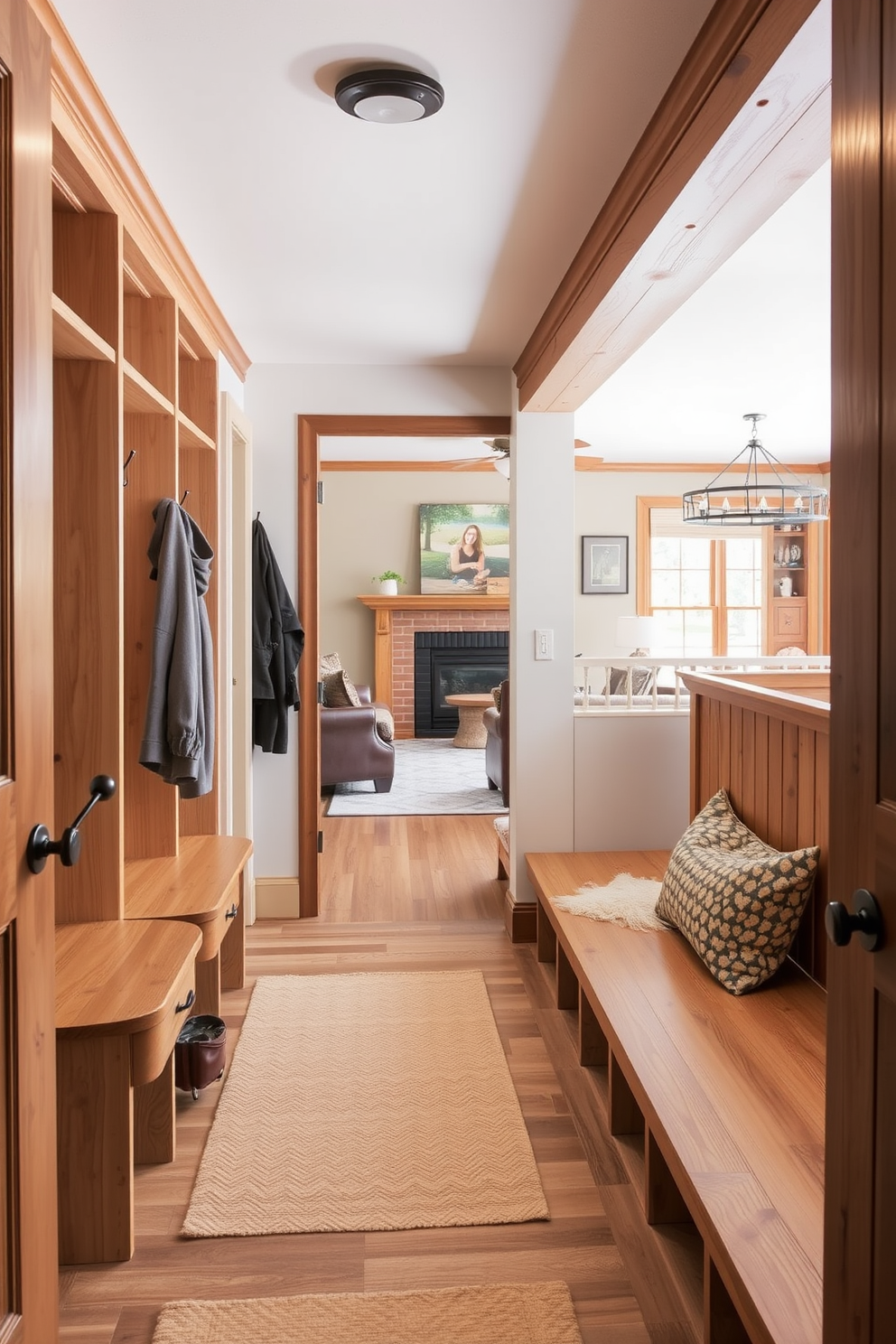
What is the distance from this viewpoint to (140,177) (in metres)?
2.29

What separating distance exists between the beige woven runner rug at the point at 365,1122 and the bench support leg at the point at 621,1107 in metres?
0.22

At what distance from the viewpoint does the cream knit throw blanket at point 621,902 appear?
289cm

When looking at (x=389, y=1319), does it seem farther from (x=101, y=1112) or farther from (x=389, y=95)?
(x=389, y=95)

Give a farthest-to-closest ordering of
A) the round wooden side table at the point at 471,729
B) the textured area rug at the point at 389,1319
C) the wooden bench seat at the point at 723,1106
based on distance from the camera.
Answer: the round wooden side table at the point at 471,729, the textured area rug at the point at 389,1319, the wooden bench seat at the point at 723,1106

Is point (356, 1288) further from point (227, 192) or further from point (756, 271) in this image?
point (756, 271)

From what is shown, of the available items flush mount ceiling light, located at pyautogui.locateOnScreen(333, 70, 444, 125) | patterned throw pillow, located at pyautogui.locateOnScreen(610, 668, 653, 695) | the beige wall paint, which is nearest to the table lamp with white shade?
patterned throw pillow, located at pyautogui.locateOnScreen(610, 668, 653, 695)

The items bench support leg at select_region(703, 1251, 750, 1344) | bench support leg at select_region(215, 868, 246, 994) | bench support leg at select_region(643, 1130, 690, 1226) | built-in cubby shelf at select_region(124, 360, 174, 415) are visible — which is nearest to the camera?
bench support leg at select_region(703, 1251, 750, 1344)

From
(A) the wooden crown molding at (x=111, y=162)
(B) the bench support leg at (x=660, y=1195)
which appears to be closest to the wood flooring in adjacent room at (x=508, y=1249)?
(B) the bench support leg at (x=660, y=1195)

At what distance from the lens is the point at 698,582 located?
8.62 meters

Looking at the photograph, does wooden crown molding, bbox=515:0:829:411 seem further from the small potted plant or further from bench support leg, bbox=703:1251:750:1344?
the small potted plant

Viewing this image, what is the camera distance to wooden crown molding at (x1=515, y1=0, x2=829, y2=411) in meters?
1.45

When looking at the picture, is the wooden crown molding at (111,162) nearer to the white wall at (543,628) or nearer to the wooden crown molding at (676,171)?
the wooden crown molding at (676,171)

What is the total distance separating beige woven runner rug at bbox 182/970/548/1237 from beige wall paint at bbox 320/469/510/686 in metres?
6.01

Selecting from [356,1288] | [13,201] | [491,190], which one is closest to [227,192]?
[491,190]
